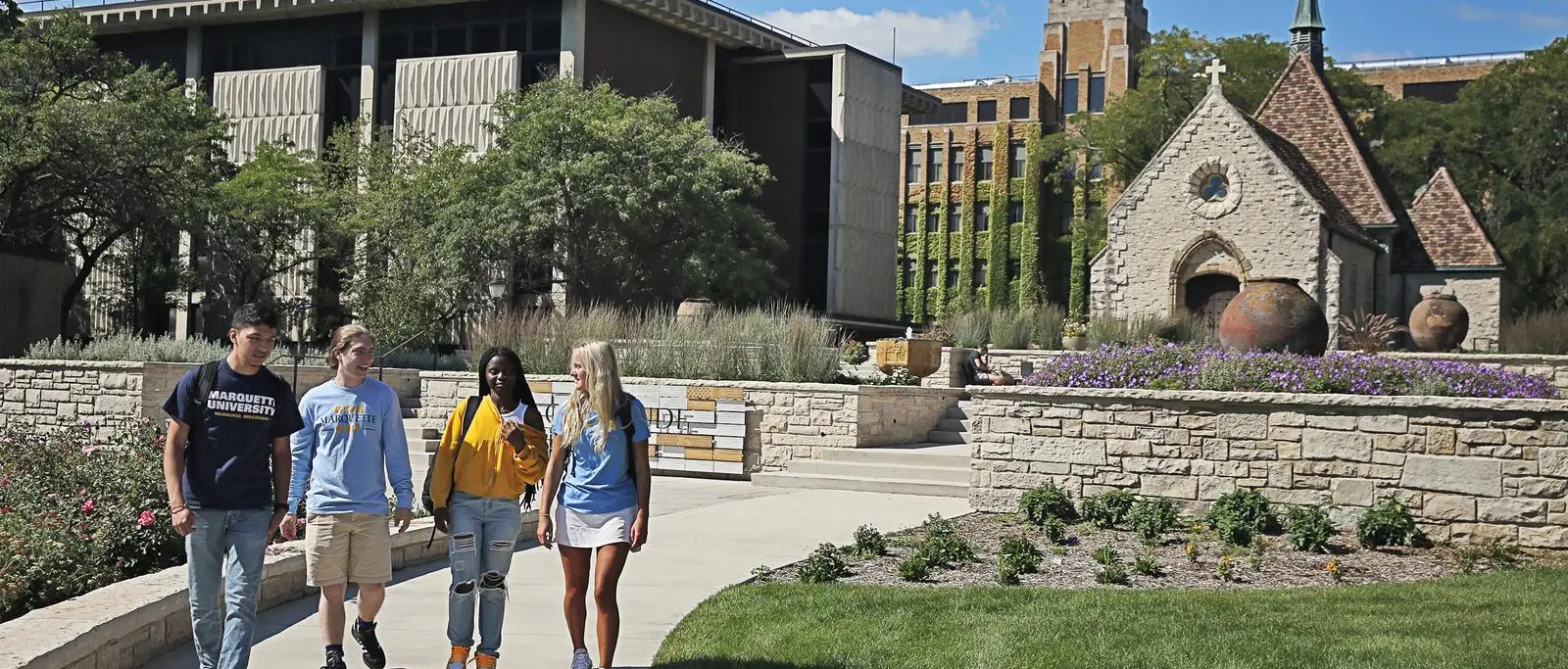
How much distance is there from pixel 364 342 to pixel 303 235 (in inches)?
1471

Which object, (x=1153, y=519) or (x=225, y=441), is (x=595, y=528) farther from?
(x=1153, y=519)

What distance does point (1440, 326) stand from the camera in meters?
28.9

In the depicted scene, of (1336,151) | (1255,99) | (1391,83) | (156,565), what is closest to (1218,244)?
(1336,151)

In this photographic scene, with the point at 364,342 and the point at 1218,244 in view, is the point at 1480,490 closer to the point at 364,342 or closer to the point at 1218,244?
the point at 364,342

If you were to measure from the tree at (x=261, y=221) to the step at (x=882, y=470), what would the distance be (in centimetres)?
2291

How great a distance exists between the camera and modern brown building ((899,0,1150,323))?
229 feet

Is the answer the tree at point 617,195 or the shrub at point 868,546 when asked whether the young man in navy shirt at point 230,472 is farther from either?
the tree at point 617,195

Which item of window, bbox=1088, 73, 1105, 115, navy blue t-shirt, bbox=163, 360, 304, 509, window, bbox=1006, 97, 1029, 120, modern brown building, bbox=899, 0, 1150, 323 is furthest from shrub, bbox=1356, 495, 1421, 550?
window, bbox=1006, 97, 1029, 120

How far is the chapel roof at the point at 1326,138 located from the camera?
3538 cm

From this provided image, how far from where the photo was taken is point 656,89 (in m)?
43.7

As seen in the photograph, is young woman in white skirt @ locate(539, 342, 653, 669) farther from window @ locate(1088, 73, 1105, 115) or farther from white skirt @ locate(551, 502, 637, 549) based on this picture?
window @ locate(1088, 73, 1105, 115)

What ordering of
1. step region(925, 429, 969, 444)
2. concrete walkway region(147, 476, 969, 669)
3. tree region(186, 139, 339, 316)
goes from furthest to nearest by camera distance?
tree region(186, 139, 339, 316) → step region(925, 429, 969, 444) → concrete walkway region(147, 476, 969, 669)

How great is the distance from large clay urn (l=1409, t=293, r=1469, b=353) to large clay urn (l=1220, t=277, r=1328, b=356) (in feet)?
38.9

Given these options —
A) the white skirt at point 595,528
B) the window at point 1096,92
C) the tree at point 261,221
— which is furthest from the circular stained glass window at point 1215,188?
the window at point 1096,92
